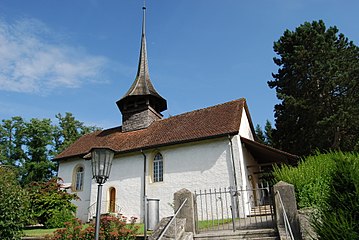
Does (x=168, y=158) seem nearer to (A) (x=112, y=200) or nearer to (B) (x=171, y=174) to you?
(B) (x=171, y=174)

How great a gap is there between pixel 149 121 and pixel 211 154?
7.48 metres

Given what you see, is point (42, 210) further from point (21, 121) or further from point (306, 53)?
point (21, 121)

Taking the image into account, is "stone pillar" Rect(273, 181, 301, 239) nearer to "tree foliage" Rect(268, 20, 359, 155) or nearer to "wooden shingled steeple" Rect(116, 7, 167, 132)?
"tree foliage" Rect(268, 20, 359, 155)

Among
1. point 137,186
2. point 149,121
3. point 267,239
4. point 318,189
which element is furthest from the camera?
point 149,121

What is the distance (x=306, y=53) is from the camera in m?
22.0

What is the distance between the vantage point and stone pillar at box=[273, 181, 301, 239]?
22.2ft

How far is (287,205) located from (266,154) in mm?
10183

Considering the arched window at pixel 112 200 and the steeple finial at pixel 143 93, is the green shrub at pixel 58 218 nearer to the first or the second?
the arched window at pixel 112 200

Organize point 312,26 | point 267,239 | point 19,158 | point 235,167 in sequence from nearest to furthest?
1. point 267,239
2. point 235,167
3. point 312,26
4. point 19,158

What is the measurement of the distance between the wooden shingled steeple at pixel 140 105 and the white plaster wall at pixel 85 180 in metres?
4.16

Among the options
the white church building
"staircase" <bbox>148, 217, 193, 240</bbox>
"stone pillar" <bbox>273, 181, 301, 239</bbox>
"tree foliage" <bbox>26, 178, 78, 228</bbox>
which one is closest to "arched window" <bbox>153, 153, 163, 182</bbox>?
the white church building

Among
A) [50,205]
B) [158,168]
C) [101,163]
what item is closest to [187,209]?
[101,163]

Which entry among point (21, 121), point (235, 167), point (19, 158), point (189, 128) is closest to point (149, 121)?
point (189, 128)

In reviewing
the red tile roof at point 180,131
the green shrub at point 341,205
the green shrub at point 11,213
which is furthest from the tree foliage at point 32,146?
the green shrub at point 341,205
